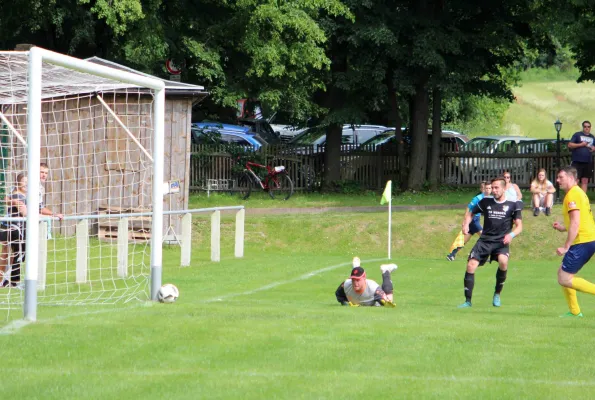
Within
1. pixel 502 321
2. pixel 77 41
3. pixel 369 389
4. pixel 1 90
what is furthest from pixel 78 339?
pixel 77 41

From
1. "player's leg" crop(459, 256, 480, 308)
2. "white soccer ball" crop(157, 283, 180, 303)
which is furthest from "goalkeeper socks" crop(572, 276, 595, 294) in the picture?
"white soccer ball" crop(157, 283, 180, 303)

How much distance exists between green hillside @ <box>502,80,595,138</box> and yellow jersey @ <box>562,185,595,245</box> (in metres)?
56.4

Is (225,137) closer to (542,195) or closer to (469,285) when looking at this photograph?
(542,195)

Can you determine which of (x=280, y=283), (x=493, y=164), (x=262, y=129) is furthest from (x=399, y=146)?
(x=280, y=283)

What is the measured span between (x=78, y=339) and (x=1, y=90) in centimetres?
723

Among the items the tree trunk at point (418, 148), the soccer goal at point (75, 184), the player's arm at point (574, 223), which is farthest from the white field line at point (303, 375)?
the tree trunk at point (418, 148)

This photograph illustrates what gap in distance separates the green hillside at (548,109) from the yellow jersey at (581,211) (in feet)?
185

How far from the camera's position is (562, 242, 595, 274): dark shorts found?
12.6 m

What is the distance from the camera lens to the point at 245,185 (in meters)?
34.5

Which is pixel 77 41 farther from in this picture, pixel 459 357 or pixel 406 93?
pixel 459 357

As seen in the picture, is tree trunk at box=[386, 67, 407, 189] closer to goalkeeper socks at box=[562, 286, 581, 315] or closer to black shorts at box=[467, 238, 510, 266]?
black shorts at box=[467, 238, 510, 266]

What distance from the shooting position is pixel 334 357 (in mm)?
9125

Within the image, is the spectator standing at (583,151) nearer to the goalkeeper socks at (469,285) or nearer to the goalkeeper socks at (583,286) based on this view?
the goalkeeper socks at (469,285)

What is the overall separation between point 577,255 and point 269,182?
21.6 metres
